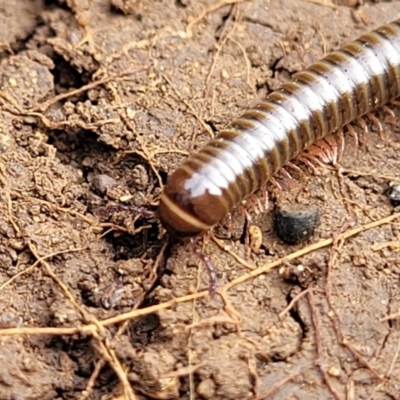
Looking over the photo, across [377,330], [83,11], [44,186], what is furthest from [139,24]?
[377,330]

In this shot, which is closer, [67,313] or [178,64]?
[67,313]

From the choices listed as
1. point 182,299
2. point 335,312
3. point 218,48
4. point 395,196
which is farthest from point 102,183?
point 395,196

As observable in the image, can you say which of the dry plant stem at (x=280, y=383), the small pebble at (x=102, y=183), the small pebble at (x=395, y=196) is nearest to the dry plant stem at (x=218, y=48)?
the small pebble at (x=102, y=183)

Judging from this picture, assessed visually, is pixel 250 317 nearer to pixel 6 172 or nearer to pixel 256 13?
pixel 6 172

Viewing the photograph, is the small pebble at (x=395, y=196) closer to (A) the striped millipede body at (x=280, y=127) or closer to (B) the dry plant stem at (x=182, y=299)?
(B) the dry plant stem at (x=182, y=299)

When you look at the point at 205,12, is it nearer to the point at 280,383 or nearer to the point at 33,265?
the point at 33,265

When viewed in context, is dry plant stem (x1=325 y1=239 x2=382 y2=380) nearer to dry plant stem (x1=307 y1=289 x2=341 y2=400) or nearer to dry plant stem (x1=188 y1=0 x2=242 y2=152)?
dry plant stem (x1=307 y1=289 x2=341 y2=400)

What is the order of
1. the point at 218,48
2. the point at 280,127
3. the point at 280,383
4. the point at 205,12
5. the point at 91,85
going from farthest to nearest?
the point at 205,12 < the point at 218,48 < the point at 91,85 < the point at 280,127 < the point at 280,383
